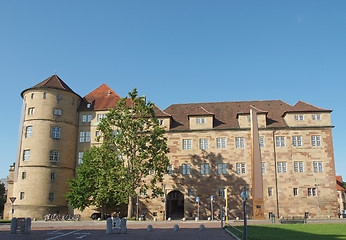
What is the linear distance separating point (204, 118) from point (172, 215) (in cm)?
1527

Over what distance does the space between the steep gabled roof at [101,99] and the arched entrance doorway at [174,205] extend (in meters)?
16.6

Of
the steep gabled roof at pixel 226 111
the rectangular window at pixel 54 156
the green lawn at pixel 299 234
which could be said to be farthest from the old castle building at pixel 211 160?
the green lawn at pixel 299 234

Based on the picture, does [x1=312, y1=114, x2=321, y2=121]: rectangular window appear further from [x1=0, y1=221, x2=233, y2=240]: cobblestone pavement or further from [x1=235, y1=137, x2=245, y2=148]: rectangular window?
[x1=0, y1=221, x2=233, y2=240]: cobblestone pavement

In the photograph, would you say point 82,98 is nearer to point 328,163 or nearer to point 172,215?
point 172,215

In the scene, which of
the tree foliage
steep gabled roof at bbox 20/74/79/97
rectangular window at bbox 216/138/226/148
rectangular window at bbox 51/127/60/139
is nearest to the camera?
the tree foliage

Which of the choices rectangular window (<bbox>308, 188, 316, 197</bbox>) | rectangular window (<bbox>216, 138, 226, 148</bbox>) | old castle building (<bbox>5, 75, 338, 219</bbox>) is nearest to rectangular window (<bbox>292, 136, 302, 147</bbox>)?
old castle building (<bbox>5, 75, 338, 219</bbox>)

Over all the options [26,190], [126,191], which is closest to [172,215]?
[126,191]

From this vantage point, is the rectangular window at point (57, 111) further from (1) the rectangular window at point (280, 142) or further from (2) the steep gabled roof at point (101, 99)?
(1) the rectangular window at point (280, 142)

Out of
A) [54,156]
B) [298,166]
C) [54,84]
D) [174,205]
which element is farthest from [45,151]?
[298,166]

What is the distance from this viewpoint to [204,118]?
4909cm

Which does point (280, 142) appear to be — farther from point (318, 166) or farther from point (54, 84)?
point (54, 84)

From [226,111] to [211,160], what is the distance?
8.87 m

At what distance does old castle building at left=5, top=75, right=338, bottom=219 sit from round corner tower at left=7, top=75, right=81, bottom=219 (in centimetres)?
13

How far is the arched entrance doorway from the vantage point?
48.0 meters
